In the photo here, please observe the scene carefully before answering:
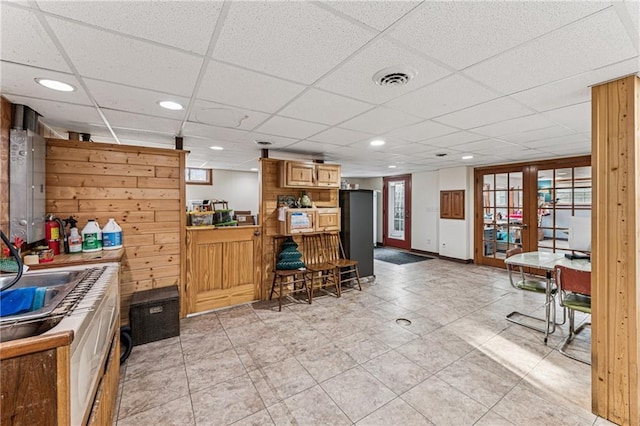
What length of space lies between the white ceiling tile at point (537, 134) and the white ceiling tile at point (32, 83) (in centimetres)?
433

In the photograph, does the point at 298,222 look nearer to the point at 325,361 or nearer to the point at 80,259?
the point at 325,361

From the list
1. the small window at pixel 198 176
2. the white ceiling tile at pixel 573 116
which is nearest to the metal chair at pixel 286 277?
the white ceiling tile at pixel 573 116

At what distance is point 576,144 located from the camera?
12.9ft

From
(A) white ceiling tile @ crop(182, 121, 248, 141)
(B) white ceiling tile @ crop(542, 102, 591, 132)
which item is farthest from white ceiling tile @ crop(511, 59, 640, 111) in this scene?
(A) white ceiling tile @ crop(182, 121, 248, 141)

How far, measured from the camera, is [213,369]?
95.7 inches

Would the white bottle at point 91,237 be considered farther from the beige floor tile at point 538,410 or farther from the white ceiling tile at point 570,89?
the white ceiling tile at point 570,89

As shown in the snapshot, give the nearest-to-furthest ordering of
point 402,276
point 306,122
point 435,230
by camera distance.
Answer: point 306,122 < point 402,276 < point 435,230

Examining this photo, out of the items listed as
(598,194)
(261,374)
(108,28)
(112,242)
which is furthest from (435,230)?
(108,28)

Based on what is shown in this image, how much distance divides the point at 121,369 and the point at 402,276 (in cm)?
455

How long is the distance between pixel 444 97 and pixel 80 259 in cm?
329

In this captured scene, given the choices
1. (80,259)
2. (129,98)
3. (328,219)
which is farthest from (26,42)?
(328,219)

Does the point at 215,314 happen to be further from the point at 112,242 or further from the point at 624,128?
the point at 624,128

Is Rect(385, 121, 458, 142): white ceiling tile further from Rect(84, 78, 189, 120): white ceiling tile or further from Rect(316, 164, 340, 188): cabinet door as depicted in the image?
Rect(84, 78, 189, 120): white ceiling tile

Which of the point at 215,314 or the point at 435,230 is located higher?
the point at 435,230
